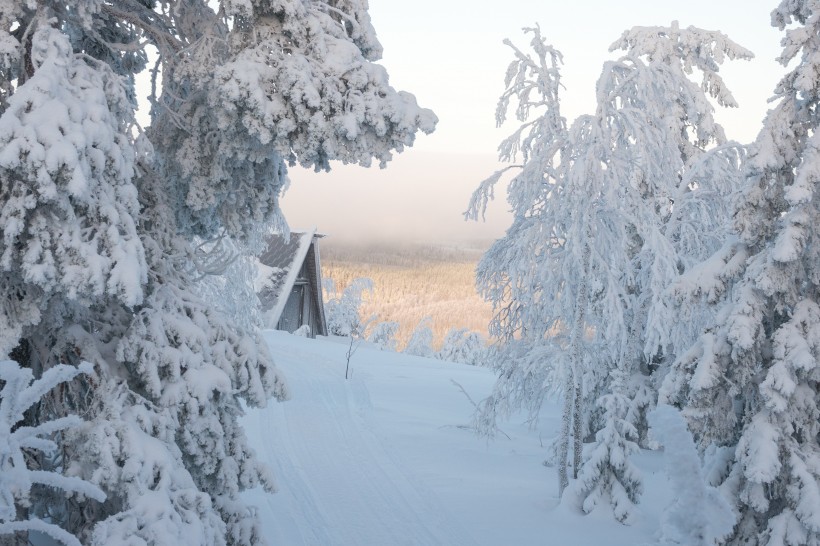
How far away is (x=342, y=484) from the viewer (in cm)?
1174

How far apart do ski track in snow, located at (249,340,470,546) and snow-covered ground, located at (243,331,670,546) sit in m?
0.02

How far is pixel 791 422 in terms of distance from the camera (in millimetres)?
7672

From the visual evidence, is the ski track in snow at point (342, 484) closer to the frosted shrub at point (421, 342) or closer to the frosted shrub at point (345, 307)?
the frosted shrub at point (345, 307)

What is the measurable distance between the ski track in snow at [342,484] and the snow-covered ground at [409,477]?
0.06 ft

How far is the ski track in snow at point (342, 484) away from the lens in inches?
385

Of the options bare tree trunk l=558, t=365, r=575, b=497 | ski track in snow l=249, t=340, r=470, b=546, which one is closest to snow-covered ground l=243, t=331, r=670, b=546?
ski track in snow l=249, t=340, r=470, b=546

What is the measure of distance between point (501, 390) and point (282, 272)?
1906 cm

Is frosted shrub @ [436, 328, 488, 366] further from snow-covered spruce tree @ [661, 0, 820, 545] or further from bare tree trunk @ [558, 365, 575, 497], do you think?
snow-covered spruce tree @ [661, 0, 820, 545]

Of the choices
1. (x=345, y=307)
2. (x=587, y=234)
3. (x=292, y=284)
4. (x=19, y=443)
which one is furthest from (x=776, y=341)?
(x=345, y=307)

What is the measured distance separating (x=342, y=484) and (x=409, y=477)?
51.5 inches

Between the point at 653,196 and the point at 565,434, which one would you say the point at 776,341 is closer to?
the point at 565,434

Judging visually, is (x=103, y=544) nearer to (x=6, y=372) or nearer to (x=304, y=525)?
(x=6, y=372)

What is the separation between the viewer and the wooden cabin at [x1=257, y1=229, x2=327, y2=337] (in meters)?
30.5

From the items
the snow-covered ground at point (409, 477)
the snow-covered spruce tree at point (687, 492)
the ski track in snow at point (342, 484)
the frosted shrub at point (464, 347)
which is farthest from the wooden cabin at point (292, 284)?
the snow-covered spruce tree at point (687, 492)
